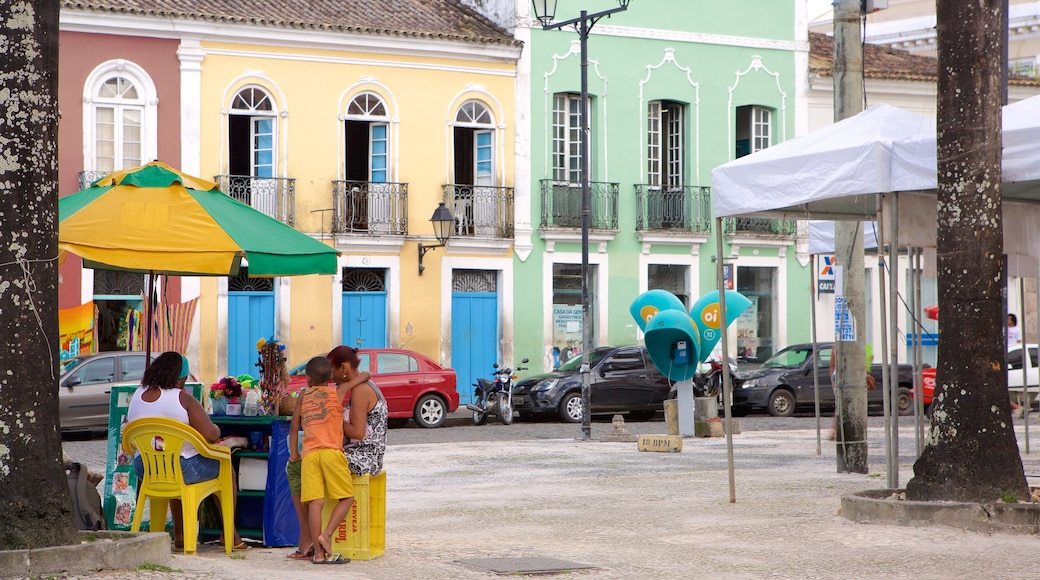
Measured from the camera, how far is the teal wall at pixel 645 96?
107 feet

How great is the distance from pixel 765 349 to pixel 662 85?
6.87 m

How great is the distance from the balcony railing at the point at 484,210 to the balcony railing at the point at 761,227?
576 cm

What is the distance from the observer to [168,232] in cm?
971

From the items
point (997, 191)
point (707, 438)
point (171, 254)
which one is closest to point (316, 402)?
point (171, 254)

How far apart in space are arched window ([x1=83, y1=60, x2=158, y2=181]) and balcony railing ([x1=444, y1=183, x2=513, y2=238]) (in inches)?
267

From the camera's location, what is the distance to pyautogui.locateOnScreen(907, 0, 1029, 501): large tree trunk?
10.5m

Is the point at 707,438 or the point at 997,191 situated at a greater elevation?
the point at 997,191

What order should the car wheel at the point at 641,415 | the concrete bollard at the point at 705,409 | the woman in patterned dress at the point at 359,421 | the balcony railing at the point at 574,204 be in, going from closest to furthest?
1. the woman in patterned dress at the point at 359,421
2. the concrete bollard at the point at 705,409
3. the car wheel at the point at 641,415
4. the balcony railing at the point at 574,204

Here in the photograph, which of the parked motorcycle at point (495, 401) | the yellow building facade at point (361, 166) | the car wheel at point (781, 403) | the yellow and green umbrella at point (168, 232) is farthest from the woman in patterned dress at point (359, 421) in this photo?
the car wheel at point (781, 403)

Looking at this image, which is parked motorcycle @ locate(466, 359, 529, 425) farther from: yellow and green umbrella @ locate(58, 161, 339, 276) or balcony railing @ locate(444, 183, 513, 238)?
yellow and green umbrella @ locate(58, 161, 339, 276)

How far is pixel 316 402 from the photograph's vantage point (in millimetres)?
9227

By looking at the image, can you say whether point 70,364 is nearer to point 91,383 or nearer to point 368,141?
point 91,383

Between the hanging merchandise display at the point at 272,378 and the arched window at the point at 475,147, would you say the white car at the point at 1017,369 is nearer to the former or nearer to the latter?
the arched window at the point at 475,147

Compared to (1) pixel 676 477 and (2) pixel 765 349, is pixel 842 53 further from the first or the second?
(2) pixel 765 349
